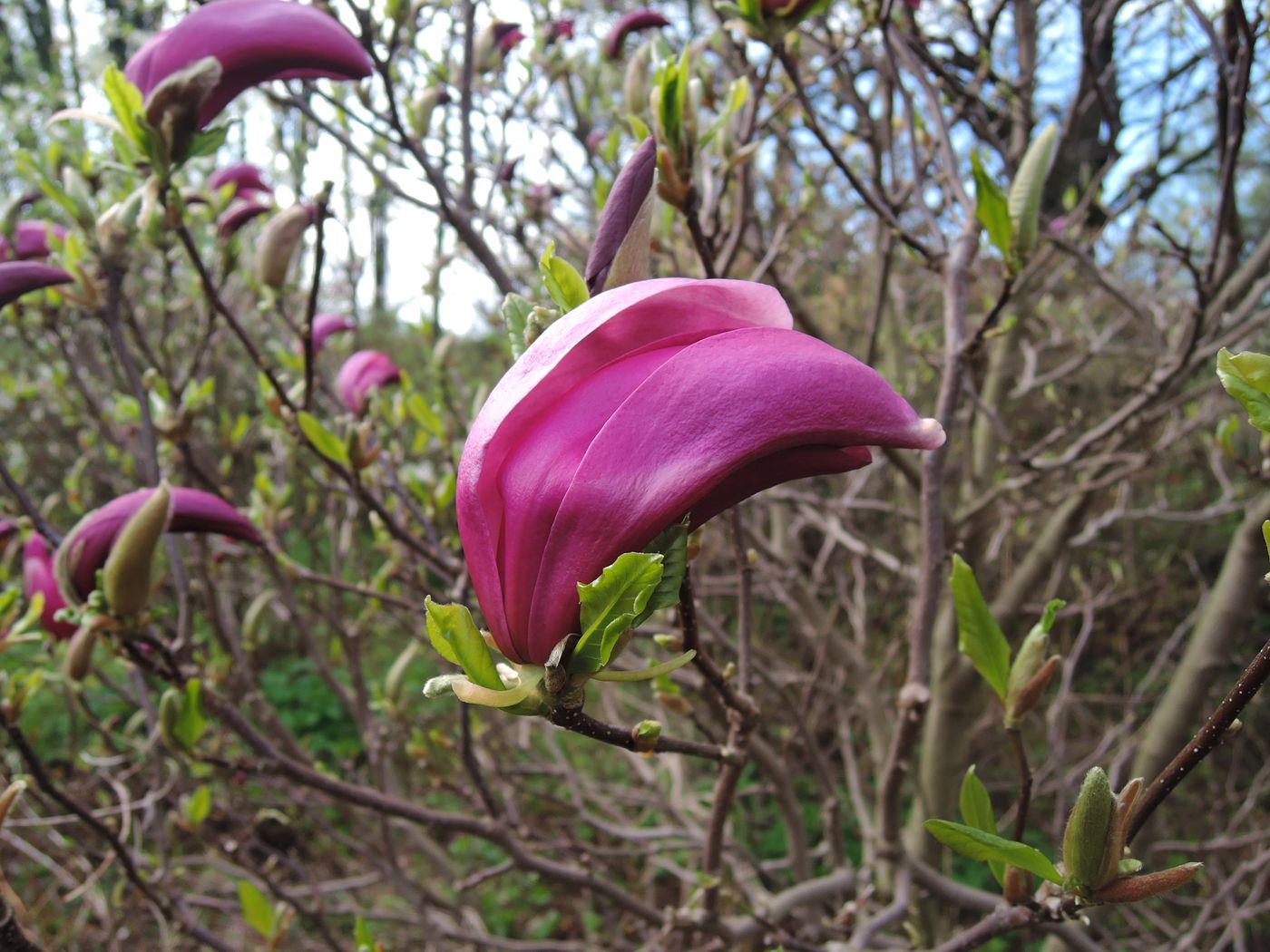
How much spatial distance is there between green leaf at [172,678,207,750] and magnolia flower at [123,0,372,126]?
0.61 meters

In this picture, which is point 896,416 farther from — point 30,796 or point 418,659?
point 418,659

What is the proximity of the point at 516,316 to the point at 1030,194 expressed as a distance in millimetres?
574

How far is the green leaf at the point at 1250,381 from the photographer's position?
1.36ft

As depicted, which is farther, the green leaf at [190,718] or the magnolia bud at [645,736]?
the green leaf at [190,718]

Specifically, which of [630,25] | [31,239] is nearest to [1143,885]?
[630,25]

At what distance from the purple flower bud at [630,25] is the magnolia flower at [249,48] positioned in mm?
650

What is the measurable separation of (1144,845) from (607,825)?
115 centimetres

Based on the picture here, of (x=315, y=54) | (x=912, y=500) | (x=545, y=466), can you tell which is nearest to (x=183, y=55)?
(x=315, y=54)

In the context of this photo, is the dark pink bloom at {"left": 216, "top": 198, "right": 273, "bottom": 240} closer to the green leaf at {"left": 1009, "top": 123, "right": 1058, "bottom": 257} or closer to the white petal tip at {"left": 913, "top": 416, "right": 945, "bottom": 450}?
the green leaf at {"left": 1009, "top": 123, "right": 1058, "bottom": 257}

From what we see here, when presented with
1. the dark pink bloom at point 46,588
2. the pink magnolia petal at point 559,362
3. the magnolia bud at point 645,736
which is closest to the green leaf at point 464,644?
the pink magnolia petal at point 559,362

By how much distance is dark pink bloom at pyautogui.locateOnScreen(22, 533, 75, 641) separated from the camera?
3.57 feet

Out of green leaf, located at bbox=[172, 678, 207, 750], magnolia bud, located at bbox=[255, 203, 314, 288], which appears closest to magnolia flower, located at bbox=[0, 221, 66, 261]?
magnolia bud, located at bbox=[255, 203, 314, 288]

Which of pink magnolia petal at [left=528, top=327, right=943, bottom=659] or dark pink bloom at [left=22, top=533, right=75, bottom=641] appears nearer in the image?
pink magnolia petal at [left=528, top=327, right=943, bottom=659]

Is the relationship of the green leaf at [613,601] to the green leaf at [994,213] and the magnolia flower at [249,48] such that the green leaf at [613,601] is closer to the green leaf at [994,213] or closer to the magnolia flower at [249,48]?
the green leaf at [994,213]
